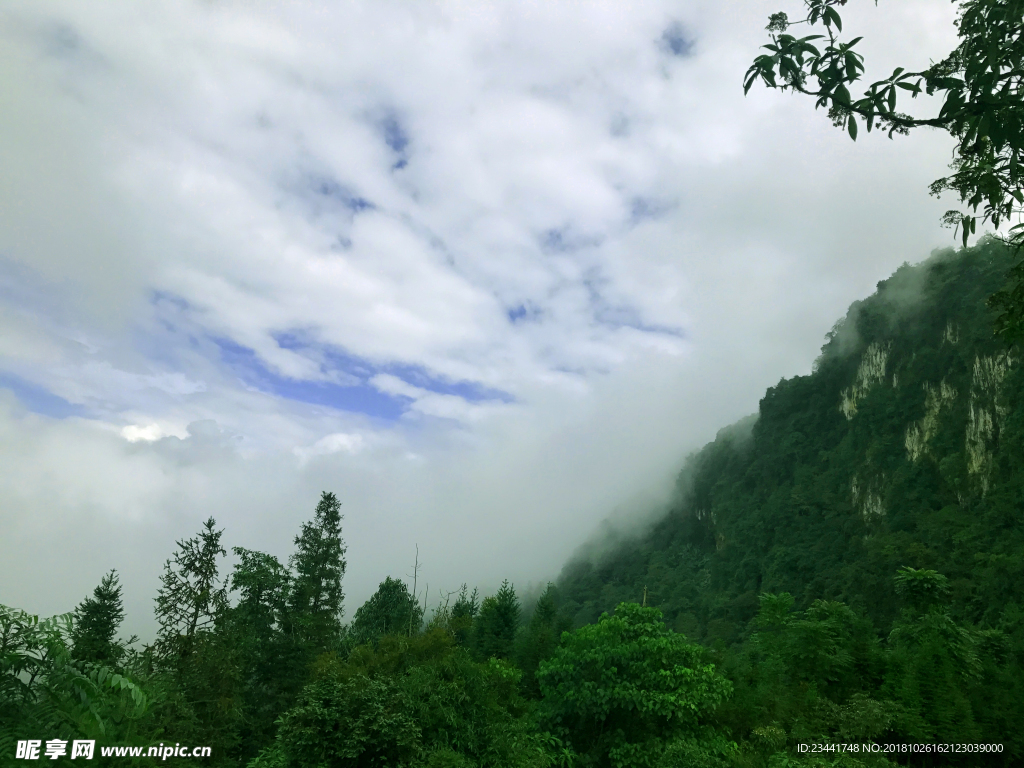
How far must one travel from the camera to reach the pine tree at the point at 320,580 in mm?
25675

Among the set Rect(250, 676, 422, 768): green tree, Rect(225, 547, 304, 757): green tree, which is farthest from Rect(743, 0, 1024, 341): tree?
Rect(225, 547, 304, 757): green tree

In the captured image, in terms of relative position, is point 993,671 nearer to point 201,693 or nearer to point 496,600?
point 201,693

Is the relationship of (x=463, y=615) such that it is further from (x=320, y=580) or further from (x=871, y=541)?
(x=871, y=541)

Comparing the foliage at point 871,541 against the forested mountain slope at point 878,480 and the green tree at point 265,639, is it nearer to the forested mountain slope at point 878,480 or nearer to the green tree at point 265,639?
the forested mountain slope at point 878,480

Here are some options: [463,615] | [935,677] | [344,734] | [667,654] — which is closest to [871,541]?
[463,615]

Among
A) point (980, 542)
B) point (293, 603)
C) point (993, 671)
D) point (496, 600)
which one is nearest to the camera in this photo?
point (993, 671)

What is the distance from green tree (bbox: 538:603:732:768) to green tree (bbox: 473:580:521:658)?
16.6m

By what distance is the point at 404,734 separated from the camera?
26.0 feet

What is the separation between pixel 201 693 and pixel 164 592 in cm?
280

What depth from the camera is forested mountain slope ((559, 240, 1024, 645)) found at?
44.7 metres

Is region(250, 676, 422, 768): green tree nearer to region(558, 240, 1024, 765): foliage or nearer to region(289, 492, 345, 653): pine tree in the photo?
region(558, 240, 1024, 765): foliage

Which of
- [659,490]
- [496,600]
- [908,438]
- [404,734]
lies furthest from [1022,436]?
[659,490]

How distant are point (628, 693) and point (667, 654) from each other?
119cm

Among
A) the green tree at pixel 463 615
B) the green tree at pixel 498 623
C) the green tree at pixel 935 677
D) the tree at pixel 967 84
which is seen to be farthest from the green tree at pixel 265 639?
the tree at pixel 967 84
